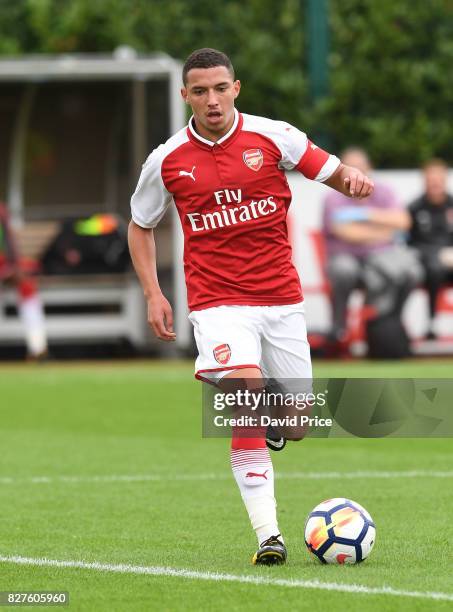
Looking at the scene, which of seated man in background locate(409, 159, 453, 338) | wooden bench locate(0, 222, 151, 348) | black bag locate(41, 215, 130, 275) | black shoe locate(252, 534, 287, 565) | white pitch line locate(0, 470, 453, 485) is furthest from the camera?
black bag locate(41, 215, 130, 275)

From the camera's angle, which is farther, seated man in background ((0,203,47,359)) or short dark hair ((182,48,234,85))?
seated man in background ((0,203,47,359))

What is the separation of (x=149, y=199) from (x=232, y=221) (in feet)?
1.33

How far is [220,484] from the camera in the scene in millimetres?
9359

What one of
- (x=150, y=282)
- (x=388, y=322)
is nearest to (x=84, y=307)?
(x=388, y=322)

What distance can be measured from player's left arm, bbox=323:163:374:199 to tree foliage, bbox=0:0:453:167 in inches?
614

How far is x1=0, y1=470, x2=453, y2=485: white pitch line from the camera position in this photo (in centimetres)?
958

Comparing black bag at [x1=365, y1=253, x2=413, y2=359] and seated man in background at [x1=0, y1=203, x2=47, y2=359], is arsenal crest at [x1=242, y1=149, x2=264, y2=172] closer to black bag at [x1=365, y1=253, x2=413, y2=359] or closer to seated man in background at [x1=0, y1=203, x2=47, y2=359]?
black bag at [x1=365, y1=253, x2=413, y2=359]

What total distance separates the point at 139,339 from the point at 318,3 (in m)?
5.02

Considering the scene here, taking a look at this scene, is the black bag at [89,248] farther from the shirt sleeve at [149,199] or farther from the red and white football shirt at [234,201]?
the red and white football shirt at [234,201]

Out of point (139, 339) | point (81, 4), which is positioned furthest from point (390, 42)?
point (139, 339)

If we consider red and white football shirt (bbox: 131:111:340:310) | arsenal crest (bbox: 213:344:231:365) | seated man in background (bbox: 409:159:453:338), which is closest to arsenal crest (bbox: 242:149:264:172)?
red and white football shirt (bbox: 131:111:340:310)

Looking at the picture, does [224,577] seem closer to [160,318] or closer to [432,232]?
[160,318]

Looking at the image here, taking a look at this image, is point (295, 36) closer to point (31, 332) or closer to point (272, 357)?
point (31, 332)

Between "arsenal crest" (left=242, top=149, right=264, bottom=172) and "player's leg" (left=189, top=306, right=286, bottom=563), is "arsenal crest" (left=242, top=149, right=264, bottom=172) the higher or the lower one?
the higher one
